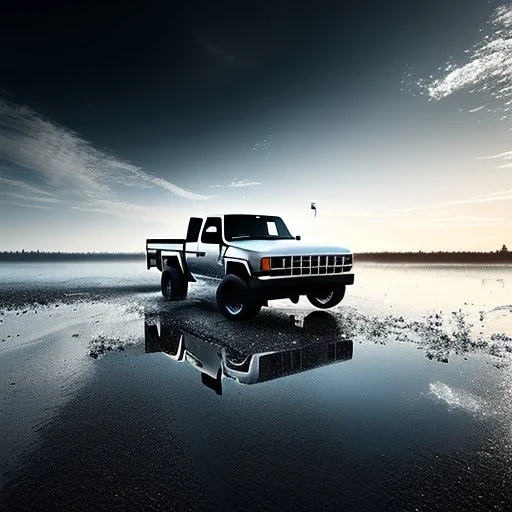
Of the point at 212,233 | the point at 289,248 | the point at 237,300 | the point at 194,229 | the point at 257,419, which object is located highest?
the point at 194,229

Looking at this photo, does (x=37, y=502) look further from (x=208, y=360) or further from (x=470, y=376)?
(x=470, y=376)

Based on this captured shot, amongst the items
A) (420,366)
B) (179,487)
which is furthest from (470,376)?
(179,487)

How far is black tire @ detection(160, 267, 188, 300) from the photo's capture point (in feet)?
34.2

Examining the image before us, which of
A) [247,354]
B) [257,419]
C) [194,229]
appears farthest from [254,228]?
[257,419]

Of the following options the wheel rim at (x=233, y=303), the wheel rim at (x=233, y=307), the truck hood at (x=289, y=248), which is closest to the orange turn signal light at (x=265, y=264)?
the truck hood at (x=289, y=248)

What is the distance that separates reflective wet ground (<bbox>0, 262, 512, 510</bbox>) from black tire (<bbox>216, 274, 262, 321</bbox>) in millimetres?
416

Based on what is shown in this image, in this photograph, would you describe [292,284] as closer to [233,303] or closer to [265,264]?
[265,264]

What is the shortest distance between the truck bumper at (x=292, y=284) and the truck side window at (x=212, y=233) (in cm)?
202

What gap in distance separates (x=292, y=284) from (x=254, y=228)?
2708 mm

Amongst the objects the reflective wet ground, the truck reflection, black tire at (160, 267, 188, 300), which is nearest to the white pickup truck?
black tire at (160, 267, 188, 300)

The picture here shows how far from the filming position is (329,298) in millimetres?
8875

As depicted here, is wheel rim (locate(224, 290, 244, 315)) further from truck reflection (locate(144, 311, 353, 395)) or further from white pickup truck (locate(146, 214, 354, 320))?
truck reflection (locate(144, 311, 353, 395))

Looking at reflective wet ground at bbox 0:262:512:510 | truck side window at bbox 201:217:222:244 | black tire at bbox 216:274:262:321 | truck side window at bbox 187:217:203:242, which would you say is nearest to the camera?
reflective wet ground at bbox 0:262:512:510

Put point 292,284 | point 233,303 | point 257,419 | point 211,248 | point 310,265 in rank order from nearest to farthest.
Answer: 1. point 257,419
2. point 292,284
3. point 310,265
4. point 233,303
5. point 211,248
